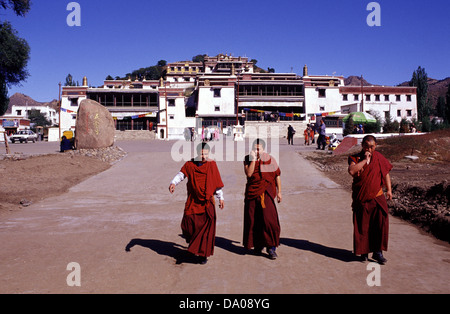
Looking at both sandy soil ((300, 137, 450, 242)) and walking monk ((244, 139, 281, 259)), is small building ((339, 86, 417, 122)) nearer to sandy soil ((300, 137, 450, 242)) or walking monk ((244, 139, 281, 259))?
sandy soil ((300, 137, 450, 242))

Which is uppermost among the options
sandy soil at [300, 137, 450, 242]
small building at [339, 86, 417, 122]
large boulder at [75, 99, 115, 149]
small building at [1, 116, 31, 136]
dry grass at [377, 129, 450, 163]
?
small building at [339, 86, 417, 122]

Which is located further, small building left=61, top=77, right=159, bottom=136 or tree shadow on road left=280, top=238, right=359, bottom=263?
small building left=61, top=77, right=159, bottom=136

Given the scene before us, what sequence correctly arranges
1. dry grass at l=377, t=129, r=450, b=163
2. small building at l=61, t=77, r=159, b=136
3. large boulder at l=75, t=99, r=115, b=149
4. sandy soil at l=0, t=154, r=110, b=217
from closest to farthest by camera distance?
sandy soil at l=0, t=154, r=110, b=217 < dry grass at l=377, t=129, r=450, b=163 < large boulder at l=75, t=99, r=115, b=149 < small building at l=61, t=77, r=159, b=136

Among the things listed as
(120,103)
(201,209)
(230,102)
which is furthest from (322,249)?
(120,103)

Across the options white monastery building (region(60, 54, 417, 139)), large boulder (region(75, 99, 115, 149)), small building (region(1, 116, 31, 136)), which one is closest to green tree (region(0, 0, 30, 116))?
large boulder (region(75, 99, 115, 149))

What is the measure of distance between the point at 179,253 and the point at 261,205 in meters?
1.33

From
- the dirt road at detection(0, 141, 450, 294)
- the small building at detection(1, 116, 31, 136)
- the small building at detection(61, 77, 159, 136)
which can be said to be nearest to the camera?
the dirt road at detection(0, 141, 450, 294)

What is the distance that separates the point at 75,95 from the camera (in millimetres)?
53906

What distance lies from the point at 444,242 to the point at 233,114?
48362 millimetres

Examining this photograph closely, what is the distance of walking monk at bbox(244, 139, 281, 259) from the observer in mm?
5352

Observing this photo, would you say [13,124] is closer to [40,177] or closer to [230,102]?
[230,102]

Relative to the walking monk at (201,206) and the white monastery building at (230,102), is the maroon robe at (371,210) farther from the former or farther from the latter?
the white monastery building at (230,102)

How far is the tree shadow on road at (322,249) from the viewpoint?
5.38 metres
